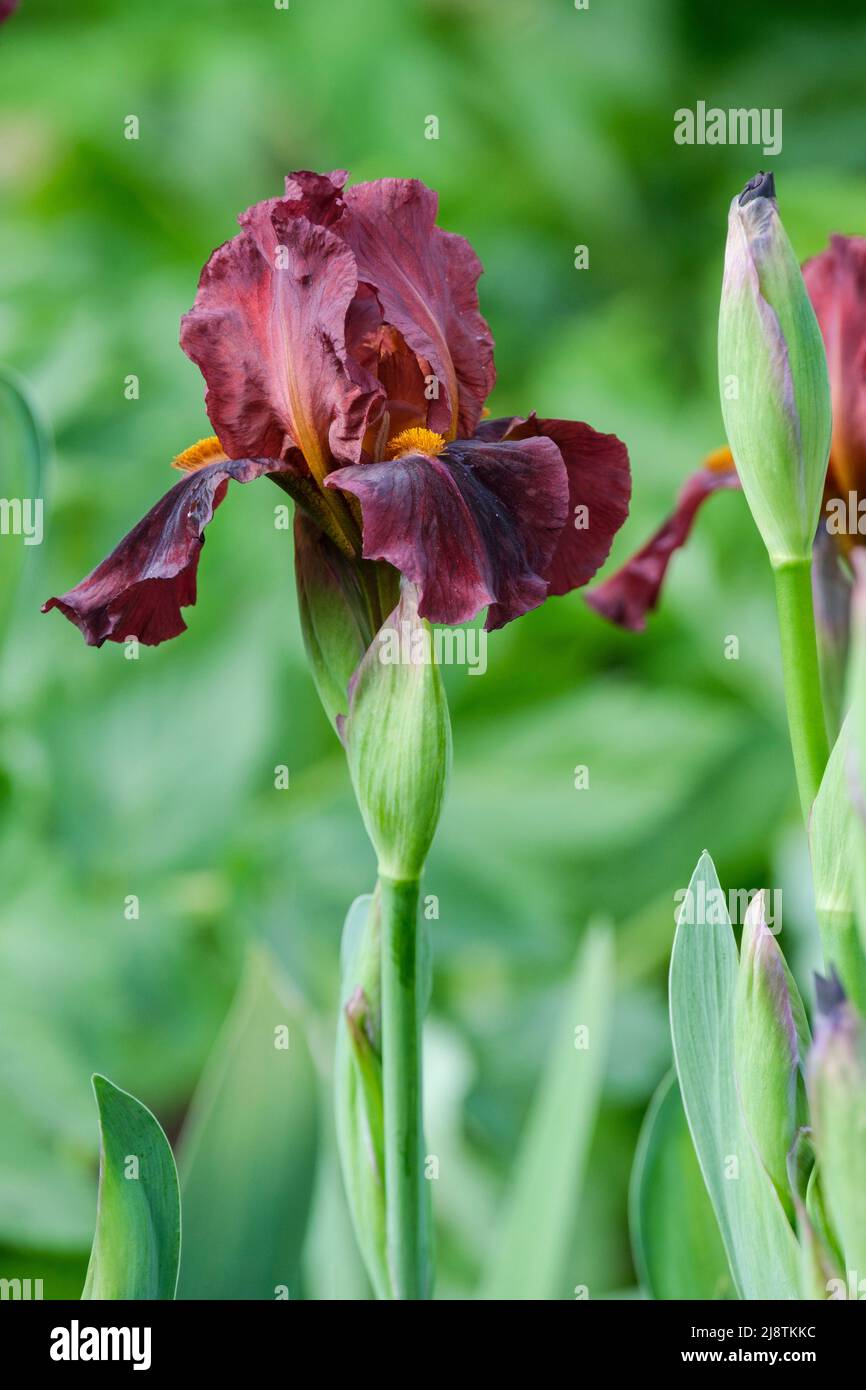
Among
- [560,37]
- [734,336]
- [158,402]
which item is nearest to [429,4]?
[560,37]

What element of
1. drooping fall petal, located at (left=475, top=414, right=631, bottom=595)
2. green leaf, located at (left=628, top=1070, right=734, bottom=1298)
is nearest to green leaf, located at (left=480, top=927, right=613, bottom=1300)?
green leaf, located at (left=628, top=1070, right=734, bottom=1298)

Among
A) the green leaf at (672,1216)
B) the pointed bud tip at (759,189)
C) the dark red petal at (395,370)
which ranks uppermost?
the pointed bud tip at (759,189)

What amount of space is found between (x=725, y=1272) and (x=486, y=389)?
0.83 ft

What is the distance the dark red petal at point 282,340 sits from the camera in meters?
0.31

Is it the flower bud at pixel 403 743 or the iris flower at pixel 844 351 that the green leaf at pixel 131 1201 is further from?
the iris flower at pixel 844 351

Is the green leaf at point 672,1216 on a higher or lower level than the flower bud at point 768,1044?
lower

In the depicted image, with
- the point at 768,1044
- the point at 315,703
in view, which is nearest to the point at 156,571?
the point at 768,1044

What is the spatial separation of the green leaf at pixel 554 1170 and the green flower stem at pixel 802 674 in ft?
0.51

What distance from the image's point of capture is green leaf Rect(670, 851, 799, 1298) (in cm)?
30

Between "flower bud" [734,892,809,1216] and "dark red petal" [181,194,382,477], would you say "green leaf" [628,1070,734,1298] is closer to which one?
"flower bud" [734,892,809,1216]

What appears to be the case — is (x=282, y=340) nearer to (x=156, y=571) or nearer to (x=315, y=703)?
(x=156, y=571)

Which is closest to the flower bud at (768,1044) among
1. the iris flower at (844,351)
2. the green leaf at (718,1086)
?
the green leaf at (718,1086)

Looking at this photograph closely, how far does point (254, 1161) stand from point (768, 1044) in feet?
0.55

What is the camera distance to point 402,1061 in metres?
0.31
